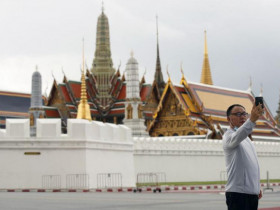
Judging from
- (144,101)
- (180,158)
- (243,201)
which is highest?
(144,101)

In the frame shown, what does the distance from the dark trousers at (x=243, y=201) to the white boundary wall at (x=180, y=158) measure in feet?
83.2

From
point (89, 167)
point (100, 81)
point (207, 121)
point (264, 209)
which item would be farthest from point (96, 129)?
point (100, 81)

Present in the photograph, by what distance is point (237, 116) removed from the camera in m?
6.10

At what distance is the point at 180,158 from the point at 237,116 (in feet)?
93.2

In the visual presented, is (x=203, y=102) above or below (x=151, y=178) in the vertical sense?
above

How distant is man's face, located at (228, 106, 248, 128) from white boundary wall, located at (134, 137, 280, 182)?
25.3 metres

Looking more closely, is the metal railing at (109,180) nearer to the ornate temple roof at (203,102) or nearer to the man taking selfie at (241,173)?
the ornate temple roof at (203,102)

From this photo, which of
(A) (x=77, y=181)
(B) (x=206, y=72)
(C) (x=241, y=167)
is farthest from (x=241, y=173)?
(B) (x=206, y=72)

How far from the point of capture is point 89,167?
2575 cm

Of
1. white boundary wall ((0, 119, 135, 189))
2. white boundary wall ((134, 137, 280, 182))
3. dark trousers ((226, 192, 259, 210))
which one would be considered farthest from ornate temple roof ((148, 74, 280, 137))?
dark trousers ((226, 192, 259, 210))

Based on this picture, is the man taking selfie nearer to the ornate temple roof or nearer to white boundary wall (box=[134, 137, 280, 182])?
white boundary wall (box=[134, 137, 280, 182])

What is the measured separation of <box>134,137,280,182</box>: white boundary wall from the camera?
3203cm

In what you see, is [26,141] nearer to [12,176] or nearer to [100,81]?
[12,176]

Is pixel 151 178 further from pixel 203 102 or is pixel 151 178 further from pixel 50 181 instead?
pixel 203 102
